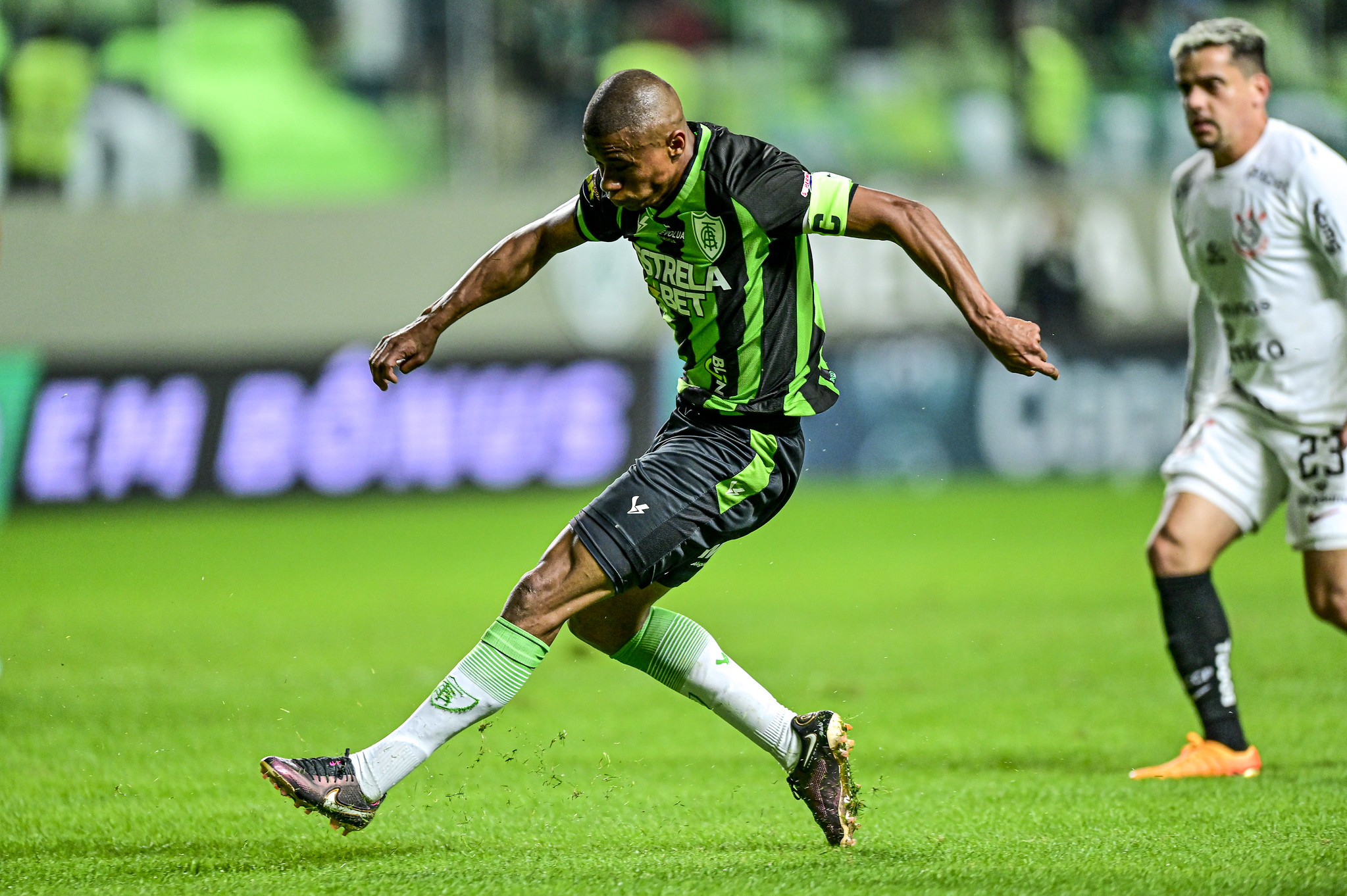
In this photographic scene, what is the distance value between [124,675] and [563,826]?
11.7 ft

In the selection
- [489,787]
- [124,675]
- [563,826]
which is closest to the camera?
[563,826]

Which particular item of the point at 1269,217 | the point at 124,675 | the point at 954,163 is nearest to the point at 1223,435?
the point at 1269,217

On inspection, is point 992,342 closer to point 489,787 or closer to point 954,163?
point 489,787

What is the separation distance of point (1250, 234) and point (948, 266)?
1838 mm

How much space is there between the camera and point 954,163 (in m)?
18.0

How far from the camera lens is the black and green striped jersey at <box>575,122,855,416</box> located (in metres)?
4.37

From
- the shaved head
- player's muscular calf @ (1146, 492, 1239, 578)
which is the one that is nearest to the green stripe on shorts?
the shaved head

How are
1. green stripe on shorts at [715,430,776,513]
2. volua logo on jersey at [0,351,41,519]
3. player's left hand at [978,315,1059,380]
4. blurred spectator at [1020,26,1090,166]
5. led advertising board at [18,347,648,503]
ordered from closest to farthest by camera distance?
player's left hand at [978,315,1059,380] → green stripe on shorts at [715,430,776,513] → volua logo on jersey at [0,351,41,519] → led advertising board at [18,347,648,503] → blurred spectator at [1020,26,1090,166]

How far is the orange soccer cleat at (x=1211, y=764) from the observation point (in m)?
5.44

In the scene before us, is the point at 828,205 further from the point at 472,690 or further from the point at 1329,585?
the point at 1329,585

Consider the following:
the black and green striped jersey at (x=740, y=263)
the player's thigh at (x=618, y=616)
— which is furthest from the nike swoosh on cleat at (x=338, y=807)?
the black and green striped jersey at (x=740, y=263)

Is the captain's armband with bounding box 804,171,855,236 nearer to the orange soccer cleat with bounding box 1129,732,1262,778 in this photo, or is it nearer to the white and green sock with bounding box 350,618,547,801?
the white and green sock with bounding box 350,618,547,801

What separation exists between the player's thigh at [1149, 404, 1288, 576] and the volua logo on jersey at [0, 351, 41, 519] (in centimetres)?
1029

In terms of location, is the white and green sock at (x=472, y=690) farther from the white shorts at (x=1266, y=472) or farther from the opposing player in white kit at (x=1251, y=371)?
the white shorts at (x=1266, y=472)
